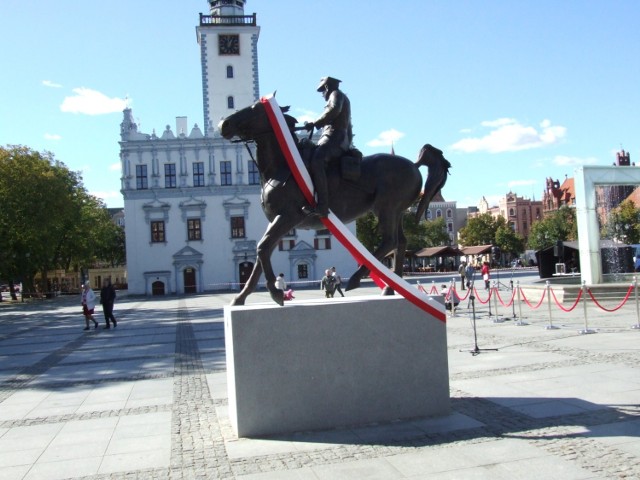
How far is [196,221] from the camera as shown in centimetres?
5344

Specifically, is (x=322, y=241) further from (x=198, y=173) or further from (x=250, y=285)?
(x=250, y=285)

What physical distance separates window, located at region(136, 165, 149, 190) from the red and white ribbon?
4903 centimetres

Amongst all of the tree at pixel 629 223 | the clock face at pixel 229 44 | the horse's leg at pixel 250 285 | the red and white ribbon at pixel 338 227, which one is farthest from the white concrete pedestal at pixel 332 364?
the clock face at pixel 229 44

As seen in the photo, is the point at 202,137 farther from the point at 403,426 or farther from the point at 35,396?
the point at 403,426

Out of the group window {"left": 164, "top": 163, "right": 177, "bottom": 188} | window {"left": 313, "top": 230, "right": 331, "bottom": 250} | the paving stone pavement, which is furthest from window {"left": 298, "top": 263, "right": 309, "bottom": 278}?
the paving stone pavement

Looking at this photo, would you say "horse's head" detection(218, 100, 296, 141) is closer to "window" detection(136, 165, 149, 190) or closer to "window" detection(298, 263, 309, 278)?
"window" detection(298, 263, 309, 278)

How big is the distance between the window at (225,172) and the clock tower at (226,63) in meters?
4.44

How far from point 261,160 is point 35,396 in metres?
5.61

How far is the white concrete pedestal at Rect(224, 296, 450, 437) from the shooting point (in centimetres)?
622

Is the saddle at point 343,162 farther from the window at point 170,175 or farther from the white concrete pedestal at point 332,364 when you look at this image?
the window at point 170,175

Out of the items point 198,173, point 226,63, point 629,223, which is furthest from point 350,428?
point 629,223

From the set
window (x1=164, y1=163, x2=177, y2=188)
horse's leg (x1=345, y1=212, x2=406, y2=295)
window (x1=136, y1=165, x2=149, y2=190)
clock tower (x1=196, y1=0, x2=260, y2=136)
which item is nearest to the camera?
horse's leg (x1=345, y1=212, x2=406, y2=295)

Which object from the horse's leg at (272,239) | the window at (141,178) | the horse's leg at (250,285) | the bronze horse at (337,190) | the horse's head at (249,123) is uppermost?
the window at (141,178)

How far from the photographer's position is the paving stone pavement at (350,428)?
5.17 meters
